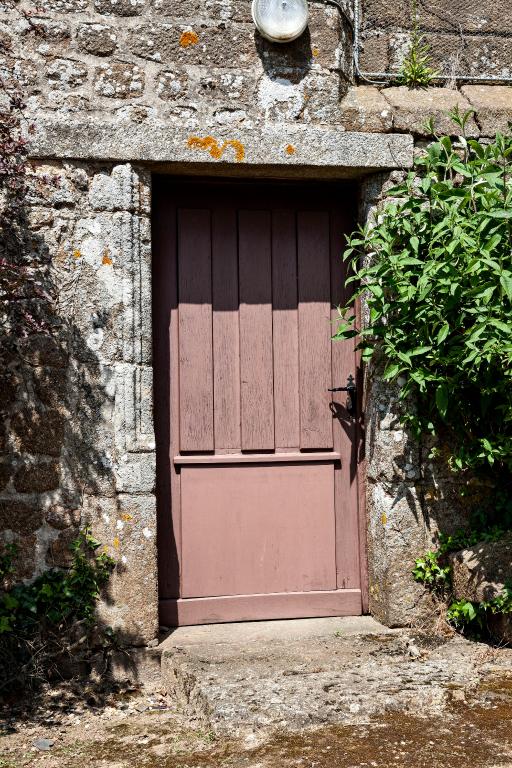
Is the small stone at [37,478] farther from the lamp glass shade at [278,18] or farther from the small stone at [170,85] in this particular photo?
the lamp glass shade at [278,18]

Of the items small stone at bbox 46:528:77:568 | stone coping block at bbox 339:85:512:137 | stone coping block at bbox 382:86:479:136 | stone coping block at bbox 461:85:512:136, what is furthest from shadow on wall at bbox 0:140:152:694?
stone coping block at bbox 461:85:512:136

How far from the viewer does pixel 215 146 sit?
13.1ft

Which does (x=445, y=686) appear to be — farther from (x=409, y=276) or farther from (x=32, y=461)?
(x=32, y=461)

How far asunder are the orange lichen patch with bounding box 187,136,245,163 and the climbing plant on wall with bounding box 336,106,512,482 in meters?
0.69

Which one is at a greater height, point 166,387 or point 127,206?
point 127,206

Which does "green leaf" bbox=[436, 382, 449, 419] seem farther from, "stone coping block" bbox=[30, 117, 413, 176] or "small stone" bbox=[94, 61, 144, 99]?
"small stone" bbox=[94, 61, 144, 99]

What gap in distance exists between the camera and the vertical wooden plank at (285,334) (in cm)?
427

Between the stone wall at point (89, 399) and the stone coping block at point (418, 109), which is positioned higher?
the stone coping block at point (418, 109)

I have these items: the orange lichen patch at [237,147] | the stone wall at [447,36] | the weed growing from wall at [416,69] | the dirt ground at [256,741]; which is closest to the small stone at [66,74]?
the orange lichen patch at [237,147]

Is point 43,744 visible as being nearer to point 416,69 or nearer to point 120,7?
point 120,7

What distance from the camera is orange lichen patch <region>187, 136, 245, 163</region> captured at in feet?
13.0

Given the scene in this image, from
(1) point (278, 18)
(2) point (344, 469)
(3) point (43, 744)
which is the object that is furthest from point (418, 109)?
(3) point (43, 744)

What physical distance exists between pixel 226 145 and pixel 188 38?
0.55 meters

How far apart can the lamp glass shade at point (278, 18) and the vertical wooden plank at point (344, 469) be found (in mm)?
1145
